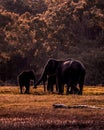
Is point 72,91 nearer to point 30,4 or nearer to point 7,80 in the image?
point 7,80

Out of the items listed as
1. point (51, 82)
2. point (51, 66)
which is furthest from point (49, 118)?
point (51, 82)

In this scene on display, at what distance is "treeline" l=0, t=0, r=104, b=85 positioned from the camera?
46.2 m

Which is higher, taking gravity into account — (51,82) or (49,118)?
(49,118)

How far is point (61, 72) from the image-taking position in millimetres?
23297

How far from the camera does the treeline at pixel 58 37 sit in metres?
46.2

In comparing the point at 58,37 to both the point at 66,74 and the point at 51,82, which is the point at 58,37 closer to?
the point at 51,82

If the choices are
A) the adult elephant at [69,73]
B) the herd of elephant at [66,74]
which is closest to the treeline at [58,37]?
the herd of elephant at [66,74]

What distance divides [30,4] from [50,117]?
54.7 meters

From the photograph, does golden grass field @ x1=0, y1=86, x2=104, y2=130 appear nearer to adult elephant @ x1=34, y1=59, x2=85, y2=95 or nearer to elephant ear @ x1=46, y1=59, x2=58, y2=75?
adult elephant @ x1=34, y1=59, x2=85, y2=95

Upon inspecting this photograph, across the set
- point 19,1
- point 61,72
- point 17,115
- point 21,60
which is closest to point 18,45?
point 21,60

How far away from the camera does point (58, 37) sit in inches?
1949

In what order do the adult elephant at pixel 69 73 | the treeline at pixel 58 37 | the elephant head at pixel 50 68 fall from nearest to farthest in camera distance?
A: the adult elephant at pixel 69 73, the elephant head at pixel 50 68, the treeline at pixel 58 37

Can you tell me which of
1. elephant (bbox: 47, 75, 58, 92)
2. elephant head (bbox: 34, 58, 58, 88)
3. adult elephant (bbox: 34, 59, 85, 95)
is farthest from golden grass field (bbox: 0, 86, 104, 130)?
elephant (bbox: 47, 75, 58, 92)

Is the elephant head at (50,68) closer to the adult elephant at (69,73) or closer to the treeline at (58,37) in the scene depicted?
the adult elephant at (69,73)
